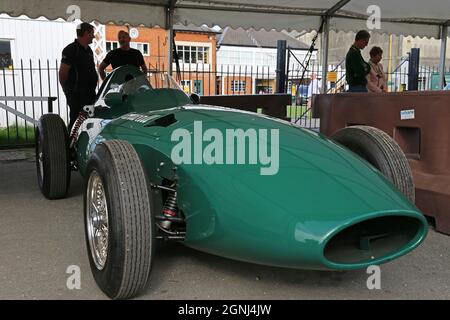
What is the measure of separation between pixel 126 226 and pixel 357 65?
208 inches

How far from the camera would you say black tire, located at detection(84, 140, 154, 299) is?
2.50 m

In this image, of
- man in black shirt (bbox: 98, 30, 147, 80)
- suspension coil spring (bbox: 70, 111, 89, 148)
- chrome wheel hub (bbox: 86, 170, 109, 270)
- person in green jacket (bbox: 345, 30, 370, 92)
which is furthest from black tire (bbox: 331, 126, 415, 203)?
man in black shirt (bbox: 98, 30, 147, 80)

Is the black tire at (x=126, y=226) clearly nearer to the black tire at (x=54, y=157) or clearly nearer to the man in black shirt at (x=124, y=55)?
the black tire at (x=54, y=157)

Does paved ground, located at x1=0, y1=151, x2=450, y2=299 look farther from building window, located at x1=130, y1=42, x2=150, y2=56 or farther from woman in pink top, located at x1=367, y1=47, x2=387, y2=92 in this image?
building window, located at x1=130, y1=42, x2=150, y2=56

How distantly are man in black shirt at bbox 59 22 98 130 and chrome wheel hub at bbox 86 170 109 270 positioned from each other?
10.8ft

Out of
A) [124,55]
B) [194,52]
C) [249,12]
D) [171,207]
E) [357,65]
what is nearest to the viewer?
[171,207]

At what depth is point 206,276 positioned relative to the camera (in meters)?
3.05

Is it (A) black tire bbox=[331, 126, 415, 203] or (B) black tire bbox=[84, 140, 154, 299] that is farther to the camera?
(A) black tire bbox=[331, 126, 415, 203]

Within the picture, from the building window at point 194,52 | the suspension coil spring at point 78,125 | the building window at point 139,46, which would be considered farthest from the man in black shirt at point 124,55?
the building window at point 194,52

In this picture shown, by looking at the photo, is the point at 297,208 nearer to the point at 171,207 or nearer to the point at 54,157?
the point at 171,207

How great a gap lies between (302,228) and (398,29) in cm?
827

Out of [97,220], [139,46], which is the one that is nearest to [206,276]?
[97,220]

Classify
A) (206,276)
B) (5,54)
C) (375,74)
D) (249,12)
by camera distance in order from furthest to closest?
(5,54) < (249,12) < (375,74) < (206,276)
